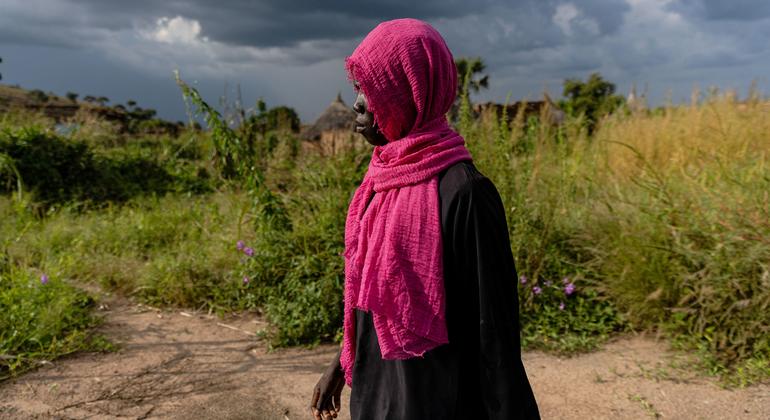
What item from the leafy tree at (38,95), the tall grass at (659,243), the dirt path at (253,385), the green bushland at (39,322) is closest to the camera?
the dirt path at (253,385)

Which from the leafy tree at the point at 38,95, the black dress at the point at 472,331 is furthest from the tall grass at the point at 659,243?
the leafy tree at the point at 38,95

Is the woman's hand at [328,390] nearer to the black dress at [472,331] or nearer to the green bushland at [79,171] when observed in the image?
the black dress at [472,331]

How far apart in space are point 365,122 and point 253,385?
235 cm

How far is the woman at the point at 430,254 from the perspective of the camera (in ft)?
4.32

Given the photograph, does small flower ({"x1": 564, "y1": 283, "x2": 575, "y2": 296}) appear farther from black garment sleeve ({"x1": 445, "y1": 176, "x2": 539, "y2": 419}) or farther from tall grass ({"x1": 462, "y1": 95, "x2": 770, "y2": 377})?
black garment sleeve ({"x1": 445, "y1": 176, "x2": 539, "y2": 419})

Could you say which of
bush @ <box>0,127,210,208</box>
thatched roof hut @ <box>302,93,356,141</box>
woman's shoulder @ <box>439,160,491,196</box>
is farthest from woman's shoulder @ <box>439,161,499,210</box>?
thatched roof hut @ <box>302,93,356,141</box>

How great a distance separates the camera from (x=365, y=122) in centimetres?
151

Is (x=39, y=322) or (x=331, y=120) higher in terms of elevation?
(x=331, y=120)

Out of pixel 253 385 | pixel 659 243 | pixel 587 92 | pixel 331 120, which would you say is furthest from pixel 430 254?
pixel 587 92

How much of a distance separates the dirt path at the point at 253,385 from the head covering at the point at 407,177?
1912mm

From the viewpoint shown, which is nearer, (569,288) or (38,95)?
(569,288)

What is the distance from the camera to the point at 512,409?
1305mm

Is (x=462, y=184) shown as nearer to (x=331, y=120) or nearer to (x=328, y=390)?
(x=328, y=390)

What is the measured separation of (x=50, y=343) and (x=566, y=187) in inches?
151
